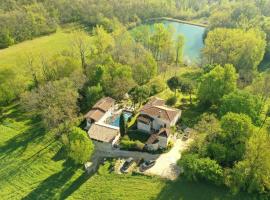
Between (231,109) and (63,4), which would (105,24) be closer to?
(63,4)

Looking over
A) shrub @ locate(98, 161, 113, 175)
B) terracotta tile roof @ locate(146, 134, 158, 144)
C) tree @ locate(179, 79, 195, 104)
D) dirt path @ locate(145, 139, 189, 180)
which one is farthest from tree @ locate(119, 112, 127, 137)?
tree @ locate(179, 79, 195, 104)

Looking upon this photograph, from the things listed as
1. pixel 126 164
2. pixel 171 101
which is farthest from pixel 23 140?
pixel 171 101

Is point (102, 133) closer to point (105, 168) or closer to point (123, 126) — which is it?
point (123, 126)

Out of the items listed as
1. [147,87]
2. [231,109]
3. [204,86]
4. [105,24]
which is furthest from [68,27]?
[231,109]

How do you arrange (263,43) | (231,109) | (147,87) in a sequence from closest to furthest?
(231,109)
(147,87)
(263,43)

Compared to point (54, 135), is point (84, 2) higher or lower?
higher

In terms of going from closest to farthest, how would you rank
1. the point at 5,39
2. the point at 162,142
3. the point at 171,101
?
the point at 162,142 → the point at 171,101 → the point at 5,39
